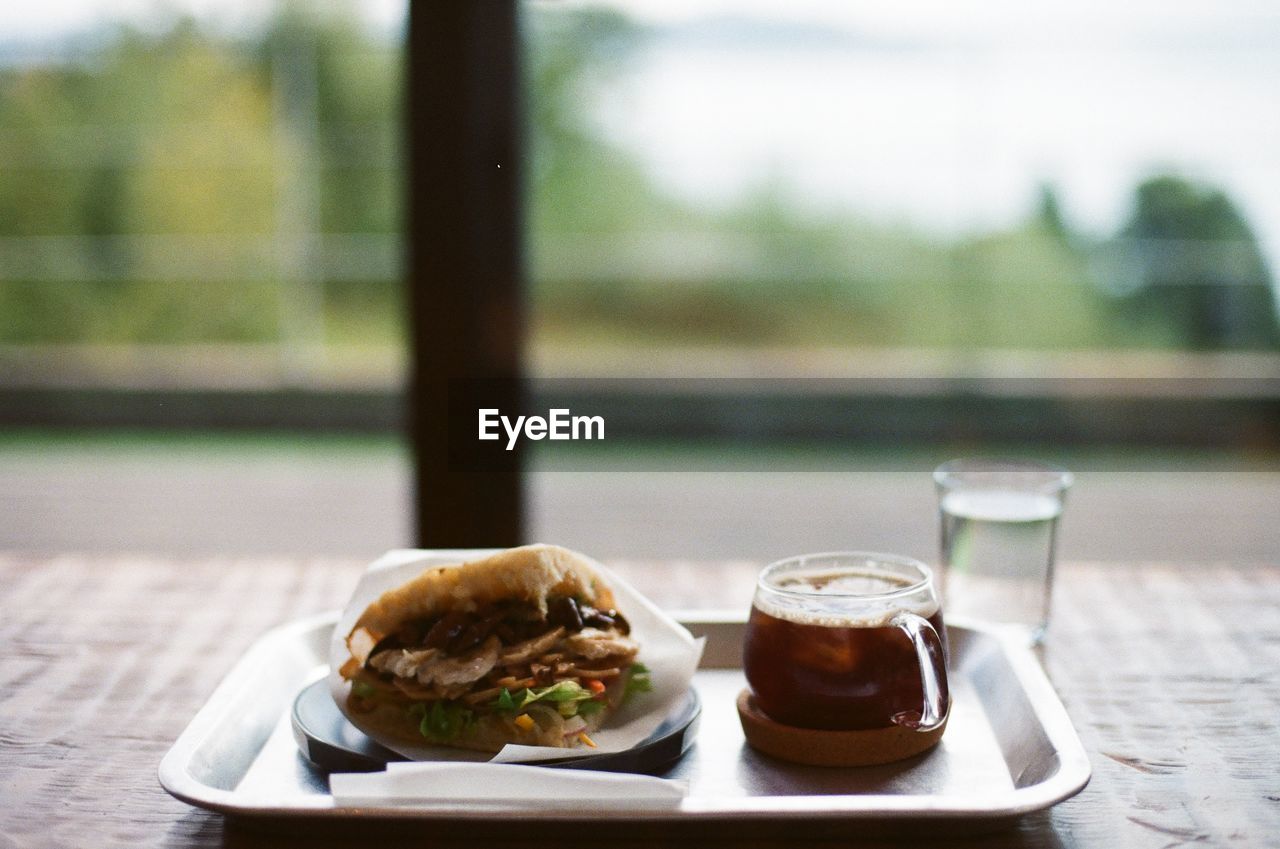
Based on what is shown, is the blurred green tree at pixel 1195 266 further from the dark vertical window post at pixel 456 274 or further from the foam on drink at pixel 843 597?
the foam on drink at pixel 843 597

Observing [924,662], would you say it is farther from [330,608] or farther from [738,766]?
[330,608]

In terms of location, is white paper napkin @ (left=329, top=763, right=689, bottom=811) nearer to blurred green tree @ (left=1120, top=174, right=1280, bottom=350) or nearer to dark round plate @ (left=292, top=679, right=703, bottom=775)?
dark round plate @ (left=292, top=679, right=703, bottom=775)

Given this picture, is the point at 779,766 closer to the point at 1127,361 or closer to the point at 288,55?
the point at 1127,361

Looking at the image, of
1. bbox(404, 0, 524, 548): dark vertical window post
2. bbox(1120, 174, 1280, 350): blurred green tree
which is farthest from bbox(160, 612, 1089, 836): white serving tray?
Answer: bbox(1120, 174, 1280, 350): blurred green tree

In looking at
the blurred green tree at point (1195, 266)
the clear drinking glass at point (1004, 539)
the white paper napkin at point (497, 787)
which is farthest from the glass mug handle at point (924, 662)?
the blurred green tree at point (1195, 266)

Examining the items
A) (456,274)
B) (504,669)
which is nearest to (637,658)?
(504,669)

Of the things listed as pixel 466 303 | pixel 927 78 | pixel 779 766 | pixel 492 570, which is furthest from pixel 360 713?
pixel 927 78
